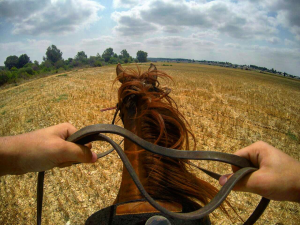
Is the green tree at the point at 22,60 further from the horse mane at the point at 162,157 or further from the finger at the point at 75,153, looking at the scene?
the finger at the point at 75,153

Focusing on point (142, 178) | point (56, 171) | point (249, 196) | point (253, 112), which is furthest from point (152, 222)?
point (253, 112)

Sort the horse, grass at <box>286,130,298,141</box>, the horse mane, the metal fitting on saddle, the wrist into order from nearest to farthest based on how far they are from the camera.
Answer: the wrist
the metal fitting on saddle
the horse
the horse mane
grass at <box>286,130,298,141</box>

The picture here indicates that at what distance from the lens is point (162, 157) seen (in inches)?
54.6

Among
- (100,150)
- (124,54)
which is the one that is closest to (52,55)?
(124,54)

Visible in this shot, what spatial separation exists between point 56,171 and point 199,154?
12.2ft

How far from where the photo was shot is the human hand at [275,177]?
2.73 ft

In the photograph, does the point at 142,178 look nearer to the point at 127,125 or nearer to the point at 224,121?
the point at 127,125

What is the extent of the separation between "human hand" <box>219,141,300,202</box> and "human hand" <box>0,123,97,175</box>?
0.93m

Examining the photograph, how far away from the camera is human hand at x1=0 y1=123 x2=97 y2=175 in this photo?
98 cm

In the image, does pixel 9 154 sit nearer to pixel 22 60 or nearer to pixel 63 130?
pixel 63 130

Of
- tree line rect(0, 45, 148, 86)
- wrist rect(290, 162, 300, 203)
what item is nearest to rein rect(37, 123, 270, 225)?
wrist rect(290, 162, 300, 203)

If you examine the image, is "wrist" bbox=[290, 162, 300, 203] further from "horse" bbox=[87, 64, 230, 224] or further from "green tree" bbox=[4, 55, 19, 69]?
"green tree" bbox=[4, 55, 19, 69]

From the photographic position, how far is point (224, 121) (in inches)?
283

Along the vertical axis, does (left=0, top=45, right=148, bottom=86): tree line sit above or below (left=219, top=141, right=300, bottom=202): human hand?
above
